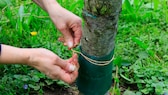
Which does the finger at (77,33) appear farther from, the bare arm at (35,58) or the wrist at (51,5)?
the bare arm at (35,58)

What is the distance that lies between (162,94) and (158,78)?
13 centimetres

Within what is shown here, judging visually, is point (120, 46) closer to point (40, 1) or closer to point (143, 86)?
point (143, 86)

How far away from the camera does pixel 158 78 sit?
1891mm

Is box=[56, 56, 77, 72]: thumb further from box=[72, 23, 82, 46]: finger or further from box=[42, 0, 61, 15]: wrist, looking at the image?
box=[42, 0, 61, 15]: wrist

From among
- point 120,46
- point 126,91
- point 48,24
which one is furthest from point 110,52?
point 48,24

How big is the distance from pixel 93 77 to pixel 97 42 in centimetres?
16

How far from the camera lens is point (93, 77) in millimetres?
1563

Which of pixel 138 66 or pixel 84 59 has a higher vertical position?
pixel 84 59

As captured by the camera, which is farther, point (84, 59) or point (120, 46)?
point (120, 46)

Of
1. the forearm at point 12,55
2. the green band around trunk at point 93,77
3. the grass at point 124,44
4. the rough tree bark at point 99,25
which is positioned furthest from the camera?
the grass at point 124,44

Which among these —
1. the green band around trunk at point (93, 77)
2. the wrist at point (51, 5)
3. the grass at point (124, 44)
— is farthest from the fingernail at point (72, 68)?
the grass at point (124, 44)

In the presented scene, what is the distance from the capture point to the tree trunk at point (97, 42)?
4.73 ft

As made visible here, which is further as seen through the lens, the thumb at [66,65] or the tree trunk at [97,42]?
the tree trunk at [97,42]

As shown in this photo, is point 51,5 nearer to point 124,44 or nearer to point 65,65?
point 65,65
